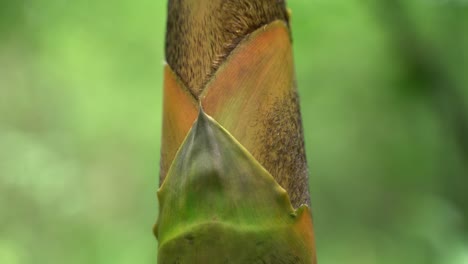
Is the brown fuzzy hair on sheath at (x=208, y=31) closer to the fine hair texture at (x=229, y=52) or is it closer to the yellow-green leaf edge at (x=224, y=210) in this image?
the fine hair texture at (x=229, y=52)

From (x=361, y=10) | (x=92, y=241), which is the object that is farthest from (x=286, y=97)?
(x=92, y=241)

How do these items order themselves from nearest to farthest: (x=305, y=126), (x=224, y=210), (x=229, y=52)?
1. (x=224, y=210)
2. (x=229, y=52)
3. (x=305, y=126)

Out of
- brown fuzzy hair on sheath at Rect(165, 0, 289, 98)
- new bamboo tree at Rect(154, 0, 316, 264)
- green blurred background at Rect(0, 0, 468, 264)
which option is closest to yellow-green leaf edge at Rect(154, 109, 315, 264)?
new bamboo tree at Rect(154, 0, 316, 264)

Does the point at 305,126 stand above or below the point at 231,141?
below

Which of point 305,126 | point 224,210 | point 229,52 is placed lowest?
point 305,126

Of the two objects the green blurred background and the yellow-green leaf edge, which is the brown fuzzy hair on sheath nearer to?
the yellow-green leaf edge

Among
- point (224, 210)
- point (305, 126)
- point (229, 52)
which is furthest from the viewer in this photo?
point (305, 126)

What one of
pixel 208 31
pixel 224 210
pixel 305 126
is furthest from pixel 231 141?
pixel 305 126

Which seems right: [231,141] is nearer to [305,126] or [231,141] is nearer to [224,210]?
[224,210]

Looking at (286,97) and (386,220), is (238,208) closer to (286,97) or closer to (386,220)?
(286,97)
